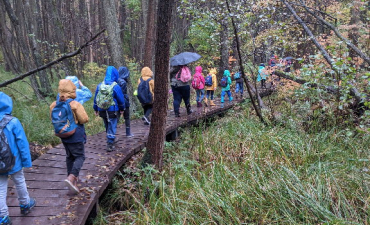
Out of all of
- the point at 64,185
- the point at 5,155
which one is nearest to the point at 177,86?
the point at 64,185

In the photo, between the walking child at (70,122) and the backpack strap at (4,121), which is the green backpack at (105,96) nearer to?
the walking child at (70,122)

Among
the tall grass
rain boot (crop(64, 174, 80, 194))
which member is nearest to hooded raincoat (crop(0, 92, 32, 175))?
rain boot (crop(64, 174, 80, 194))

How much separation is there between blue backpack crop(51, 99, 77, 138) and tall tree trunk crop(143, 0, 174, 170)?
150 centimetres

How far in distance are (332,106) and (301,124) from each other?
3.01 ft

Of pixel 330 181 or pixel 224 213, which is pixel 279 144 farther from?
pixel 224 213

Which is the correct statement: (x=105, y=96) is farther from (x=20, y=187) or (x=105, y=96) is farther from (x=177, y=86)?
(x=177, y=86)

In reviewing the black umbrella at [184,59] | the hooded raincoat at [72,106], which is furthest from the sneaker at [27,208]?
the black umbrella at [184,59]

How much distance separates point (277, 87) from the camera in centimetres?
924

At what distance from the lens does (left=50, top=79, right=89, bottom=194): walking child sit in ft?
13.4

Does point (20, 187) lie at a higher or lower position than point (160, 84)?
lower

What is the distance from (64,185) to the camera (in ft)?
14.4

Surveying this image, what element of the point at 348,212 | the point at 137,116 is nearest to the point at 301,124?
the point at 348,212

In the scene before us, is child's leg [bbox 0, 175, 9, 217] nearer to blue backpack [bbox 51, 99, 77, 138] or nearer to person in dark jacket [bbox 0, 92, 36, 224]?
person in dark jacket [bbox 0, 92, 36, 224]

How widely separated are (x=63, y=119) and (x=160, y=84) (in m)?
1.75
